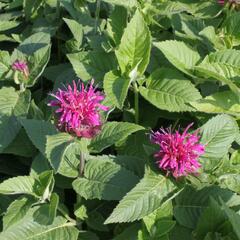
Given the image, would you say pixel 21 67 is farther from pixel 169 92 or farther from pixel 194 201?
pixel 194 201

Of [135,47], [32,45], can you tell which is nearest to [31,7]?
[32,45]

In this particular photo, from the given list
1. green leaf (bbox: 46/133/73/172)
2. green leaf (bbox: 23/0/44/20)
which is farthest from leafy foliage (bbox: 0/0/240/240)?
green leaf (bbox: 23/0/44/20)

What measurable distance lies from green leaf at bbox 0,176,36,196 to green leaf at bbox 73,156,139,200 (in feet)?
0.45

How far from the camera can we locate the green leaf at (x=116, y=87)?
1.67 metres

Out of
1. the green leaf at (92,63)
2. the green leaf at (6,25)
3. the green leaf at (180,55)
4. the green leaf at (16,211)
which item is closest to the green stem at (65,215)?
the green leaf at (16,211)

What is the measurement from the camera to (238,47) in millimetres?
2188

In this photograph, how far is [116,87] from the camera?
1760 millimetres

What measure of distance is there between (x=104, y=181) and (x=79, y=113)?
10.6 inches

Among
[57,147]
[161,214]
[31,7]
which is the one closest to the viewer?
[57,147]

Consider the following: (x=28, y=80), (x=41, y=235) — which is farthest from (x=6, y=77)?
(x=41, y=235)

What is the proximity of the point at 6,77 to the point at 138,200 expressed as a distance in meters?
0.91

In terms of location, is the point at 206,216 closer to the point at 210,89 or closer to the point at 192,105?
the point at 192,105

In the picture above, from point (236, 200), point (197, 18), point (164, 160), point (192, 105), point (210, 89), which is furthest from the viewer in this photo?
point (197, 18)

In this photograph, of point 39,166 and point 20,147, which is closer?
point 39,166
